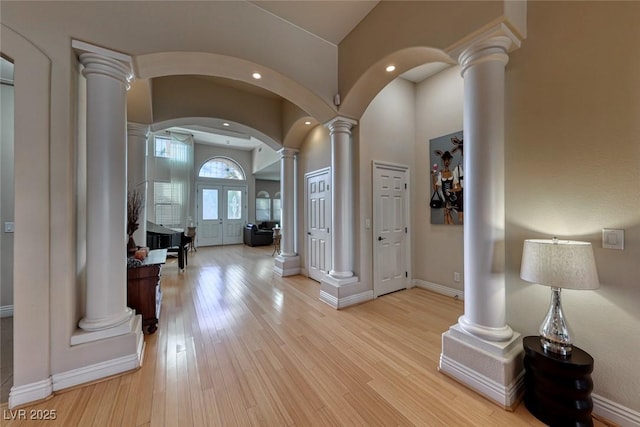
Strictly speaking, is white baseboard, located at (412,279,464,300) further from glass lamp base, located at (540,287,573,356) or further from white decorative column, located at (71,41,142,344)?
white decorative column, located at (71,41,142,344)

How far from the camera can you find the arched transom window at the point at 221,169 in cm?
938

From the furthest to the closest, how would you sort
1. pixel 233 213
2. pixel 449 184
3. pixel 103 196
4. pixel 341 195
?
pixel 233 213 < pixel 449 184 < pixel 341 195 < pixel 103 196

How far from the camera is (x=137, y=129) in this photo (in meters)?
3.76

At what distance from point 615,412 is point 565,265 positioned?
1.00 metres

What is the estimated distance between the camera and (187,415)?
155cm

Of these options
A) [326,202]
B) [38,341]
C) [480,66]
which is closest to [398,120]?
[326,202]

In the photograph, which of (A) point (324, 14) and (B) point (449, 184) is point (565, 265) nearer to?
(B) point (449, 184)

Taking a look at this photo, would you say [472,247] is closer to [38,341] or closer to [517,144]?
[517,144]

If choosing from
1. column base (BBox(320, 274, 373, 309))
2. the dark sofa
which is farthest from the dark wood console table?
the dark sofa

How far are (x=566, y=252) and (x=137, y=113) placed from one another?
4.80 metres

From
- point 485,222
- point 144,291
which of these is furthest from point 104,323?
point 485,222

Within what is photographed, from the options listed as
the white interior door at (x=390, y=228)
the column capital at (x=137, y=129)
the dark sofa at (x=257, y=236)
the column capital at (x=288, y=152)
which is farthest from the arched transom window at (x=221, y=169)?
the white interior door at (x=390, y=228)

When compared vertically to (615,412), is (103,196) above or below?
above

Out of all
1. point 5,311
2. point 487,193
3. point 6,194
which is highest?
point 6,194
